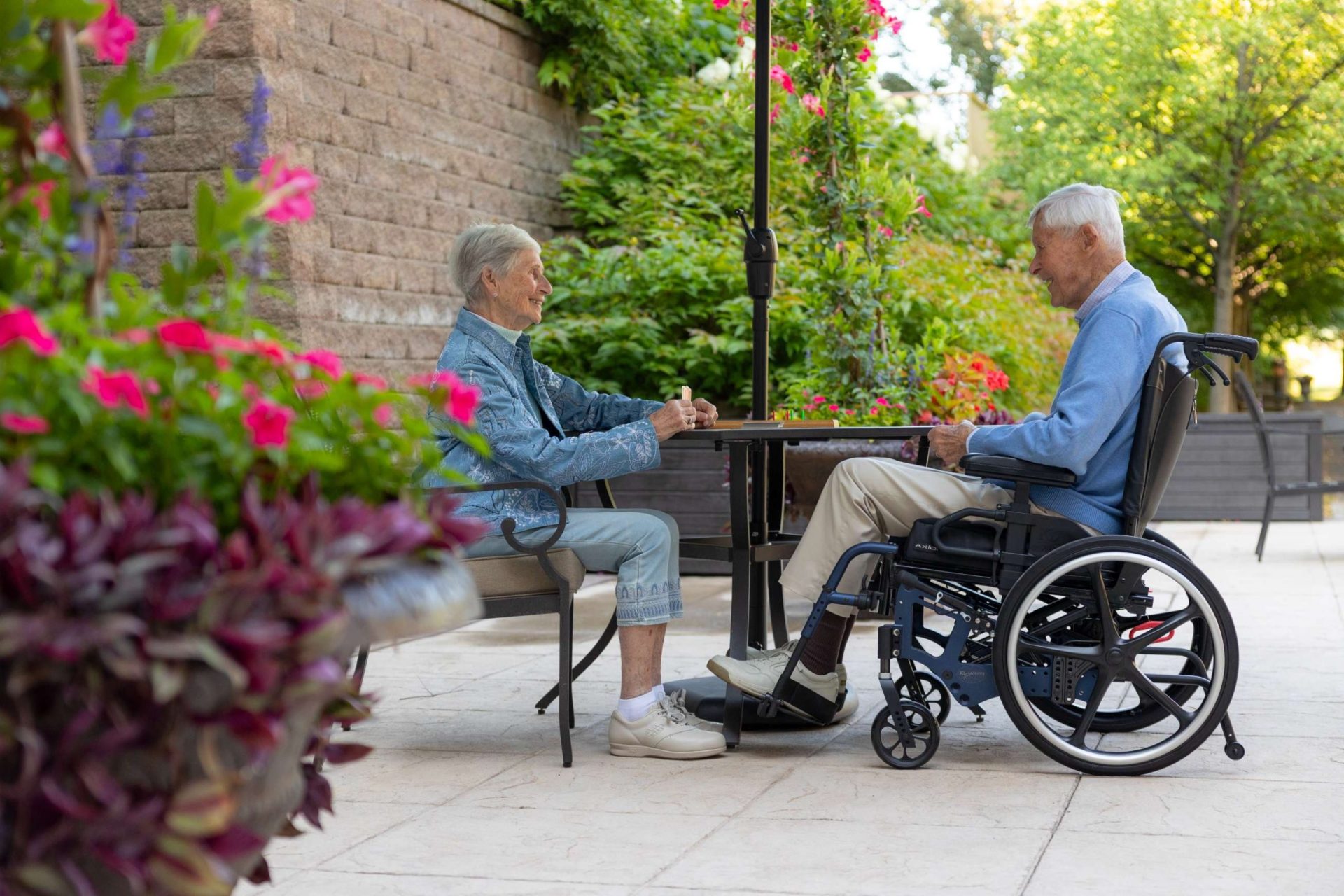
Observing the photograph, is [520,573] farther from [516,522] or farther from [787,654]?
[787,654]

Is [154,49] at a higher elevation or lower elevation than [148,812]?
higher

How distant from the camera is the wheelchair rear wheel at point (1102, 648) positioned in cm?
295

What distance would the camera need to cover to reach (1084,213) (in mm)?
3248

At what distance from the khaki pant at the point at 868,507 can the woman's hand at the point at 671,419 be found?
1.19 ft

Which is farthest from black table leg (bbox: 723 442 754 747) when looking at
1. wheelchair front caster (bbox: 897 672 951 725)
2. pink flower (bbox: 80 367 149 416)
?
pink flower (bbox: 80 367 149 416)

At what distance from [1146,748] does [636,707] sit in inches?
43.6

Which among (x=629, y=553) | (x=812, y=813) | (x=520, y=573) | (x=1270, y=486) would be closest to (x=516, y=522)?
(x=520, y=573)

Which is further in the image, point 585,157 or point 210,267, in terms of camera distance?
point 585,157

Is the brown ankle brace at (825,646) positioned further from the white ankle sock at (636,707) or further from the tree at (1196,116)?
the tree at (1196,116)

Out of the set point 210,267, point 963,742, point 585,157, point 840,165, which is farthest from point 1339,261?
point 210,267

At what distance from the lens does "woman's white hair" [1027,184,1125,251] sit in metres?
3.24

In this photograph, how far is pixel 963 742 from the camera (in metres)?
3.40

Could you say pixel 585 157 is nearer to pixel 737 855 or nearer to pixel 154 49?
pixel 737 855

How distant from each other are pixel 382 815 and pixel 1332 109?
16410 millimetres
